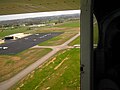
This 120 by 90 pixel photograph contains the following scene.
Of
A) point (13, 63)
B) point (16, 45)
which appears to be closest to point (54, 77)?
point (13, 63)

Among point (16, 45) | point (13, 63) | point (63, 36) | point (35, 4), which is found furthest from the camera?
point (63, 36)

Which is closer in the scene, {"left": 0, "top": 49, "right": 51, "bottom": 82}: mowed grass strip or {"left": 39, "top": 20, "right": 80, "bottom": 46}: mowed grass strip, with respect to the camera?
{"left": 0, "top": 49, "right": 51, "bottom": 82}: mowed grass strip

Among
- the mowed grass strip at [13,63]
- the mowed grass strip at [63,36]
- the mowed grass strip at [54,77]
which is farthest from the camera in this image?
the mowed grass strip at [63,36]

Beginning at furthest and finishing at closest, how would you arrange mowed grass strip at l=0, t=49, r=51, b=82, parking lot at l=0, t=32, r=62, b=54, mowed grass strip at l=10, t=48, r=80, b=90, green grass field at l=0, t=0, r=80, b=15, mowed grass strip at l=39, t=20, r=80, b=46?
mowed grass strip at l=39, t=20, r=80, b=46
parking lot at l=0, t=32, r=62, b=54
mowed grass strip at l=0, t=49, r=51, b=82
mowed grass strip at l=10, t=48, r=80, b=90
green grass field at l=0, t=0, r=80, b=15

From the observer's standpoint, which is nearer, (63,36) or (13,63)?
(13,63)

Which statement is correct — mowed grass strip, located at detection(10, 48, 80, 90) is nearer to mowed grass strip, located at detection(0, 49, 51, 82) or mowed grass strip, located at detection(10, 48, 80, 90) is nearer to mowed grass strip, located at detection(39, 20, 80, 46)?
mowed grass strip, located at detection(0, 49, 51, 82)

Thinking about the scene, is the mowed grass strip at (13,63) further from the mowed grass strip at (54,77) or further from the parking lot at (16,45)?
the parking lot at (16,45)

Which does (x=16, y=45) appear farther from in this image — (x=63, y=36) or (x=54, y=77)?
(x=54, y=77)

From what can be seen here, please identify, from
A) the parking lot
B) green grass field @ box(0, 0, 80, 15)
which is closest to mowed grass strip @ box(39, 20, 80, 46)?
the parking lot

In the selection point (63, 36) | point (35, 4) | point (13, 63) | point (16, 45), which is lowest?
point (13, 63)

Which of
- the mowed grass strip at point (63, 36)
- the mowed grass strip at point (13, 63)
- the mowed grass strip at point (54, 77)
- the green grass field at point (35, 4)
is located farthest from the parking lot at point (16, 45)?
the green grass field at point (35, 4)
